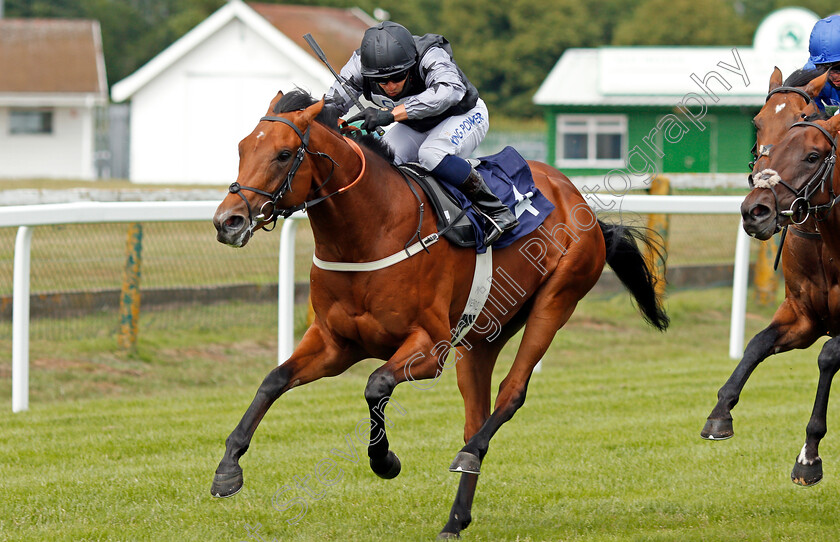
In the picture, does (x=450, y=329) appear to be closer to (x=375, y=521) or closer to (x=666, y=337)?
(x=375, y=521)

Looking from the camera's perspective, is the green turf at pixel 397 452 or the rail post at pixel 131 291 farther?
the rail post at pixel 131 291

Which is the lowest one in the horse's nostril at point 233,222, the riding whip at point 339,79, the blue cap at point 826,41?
the horse's nostril at point 233,222

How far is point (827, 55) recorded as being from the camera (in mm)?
4355

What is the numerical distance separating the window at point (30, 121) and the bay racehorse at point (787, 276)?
1028 inches

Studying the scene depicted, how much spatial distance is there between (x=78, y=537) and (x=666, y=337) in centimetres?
655

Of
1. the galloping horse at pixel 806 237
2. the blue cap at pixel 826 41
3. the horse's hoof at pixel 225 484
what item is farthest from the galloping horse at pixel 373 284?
the blue cap at pixel 826 41

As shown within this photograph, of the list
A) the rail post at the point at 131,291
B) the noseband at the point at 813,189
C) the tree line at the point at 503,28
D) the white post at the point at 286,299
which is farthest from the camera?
the tree line at the point at 503,28

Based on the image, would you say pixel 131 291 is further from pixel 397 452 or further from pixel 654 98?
pixel 654 98

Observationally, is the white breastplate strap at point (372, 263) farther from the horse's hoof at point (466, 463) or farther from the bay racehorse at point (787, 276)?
the bay racehorse at point (787, 276)

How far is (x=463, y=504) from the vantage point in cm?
458

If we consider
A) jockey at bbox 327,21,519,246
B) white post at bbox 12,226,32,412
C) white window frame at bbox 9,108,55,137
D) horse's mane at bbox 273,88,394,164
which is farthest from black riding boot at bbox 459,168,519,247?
white window frame at bbox 9,108,55,137

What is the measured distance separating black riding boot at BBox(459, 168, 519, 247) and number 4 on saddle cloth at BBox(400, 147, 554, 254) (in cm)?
3

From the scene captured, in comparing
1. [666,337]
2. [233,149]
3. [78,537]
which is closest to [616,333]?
[666,337]

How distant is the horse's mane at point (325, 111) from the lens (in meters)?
3.96
